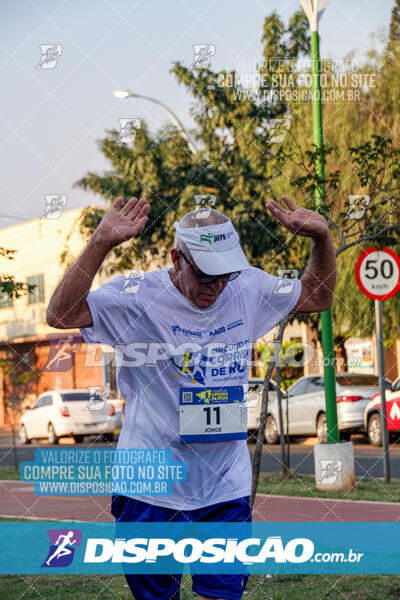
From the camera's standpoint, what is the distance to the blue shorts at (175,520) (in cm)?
377

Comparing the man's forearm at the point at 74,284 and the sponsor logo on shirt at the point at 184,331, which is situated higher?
the man's forearm at the point at 74,284

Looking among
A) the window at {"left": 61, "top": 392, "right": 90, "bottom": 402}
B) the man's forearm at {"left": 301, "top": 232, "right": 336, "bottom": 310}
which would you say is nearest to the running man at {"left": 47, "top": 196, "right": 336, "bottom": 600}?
the man's forearm at {"left": 301, "top": 232, "right": 336, "bottom": 310}

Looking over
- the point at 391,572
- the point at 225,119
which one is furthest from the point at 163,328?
the point at 225,119

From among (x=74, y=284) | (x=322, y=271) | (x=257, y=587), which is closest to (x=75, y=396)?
(x=257, y=587)

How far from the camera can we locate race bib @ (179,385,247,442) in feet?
12.3

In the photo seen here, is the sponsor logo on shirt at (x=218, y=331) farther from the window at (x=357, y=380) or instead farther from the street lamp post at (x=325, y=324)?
the window at (x=357, y=380)

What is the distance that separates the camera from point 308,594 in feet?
20.8

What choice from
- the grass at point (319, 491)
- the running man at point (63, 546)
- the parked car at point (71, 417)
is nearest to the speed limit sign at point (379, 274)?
the grass at point (319, 491)

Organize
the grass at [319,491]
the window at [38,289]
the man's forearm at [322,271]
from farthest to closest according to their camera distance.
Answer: the window at [38,289] → the grass at [319,491] → the man's forearm at [322,271]

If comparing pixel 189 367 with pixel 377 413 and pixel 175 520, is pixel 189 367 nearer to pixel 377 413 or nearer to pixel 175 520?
pixel 175 520

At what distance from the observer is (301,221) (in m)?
3.92

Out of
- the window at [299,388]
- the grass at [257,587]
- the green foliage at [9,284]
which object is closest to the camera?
the grass at [257,587]

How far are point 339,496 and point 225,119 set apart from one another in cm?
681

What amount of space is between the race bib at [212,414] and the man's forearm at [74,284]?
569 millimetres
